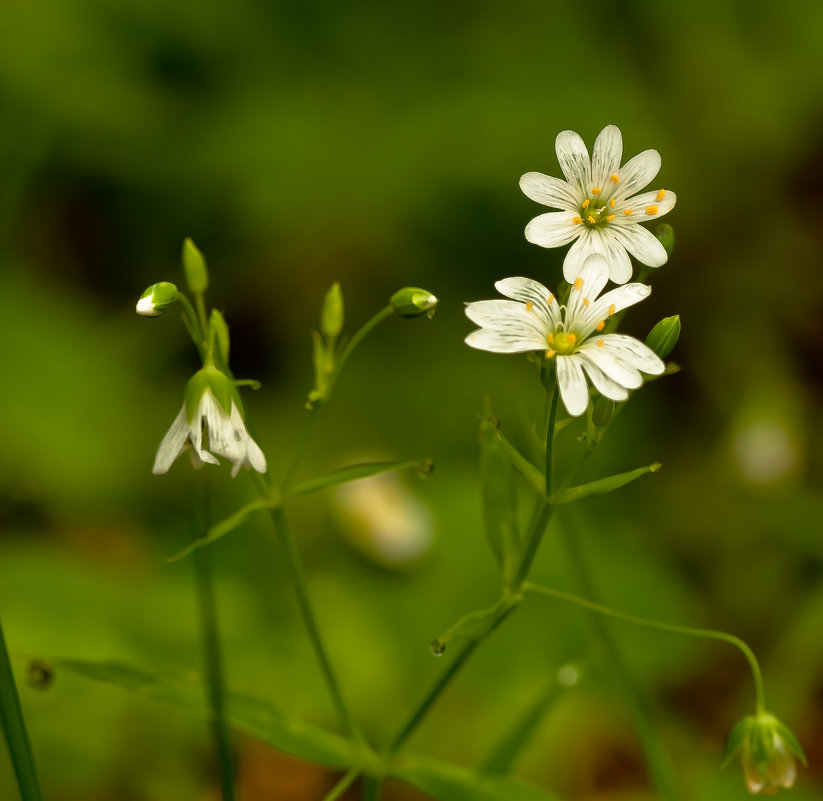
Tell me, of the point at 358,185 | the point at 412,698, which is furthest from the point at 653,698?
the point at 358,185

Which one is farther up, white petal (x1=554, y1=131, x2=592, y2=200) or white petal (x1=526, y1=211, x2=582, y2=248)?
white petal (x1=554, y1=131, x2=592, y2=200)

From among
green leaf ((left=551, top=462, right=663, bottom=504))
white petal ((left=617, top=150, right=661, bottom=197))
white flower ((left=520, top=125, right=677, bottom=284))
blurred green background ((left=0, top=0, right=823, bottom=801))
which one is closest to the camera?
green leaf ((left=551, top=462, right=663, bottom=504))

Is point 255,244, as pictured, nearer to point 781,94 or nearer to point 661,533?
point 661,533

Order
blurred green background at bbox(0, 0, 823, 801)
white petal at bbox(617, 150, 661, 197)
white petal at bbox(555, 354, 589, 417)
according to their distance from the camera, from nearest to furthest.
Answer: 1. white petal at bbox(555, 354, 589, 417)
2. white petal at bbox(617, 150, 661, 197)
3. blurred green background at bbox(0, 0, 823, 801)

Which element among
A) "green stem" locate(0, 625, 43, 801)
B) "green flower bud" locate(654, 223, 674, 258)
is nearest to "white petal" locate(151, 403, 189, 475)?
"green stem" locate(0, 625, 43, 801)

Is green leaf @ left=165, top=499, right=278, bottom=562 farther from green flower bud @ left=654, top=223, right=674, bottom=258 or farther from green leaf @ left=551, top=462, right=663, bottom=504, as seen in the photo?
green flower bud @ left=654, top=223, right=674, bottom=258

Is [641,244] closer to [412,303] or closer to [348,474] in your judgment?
[412,303]
